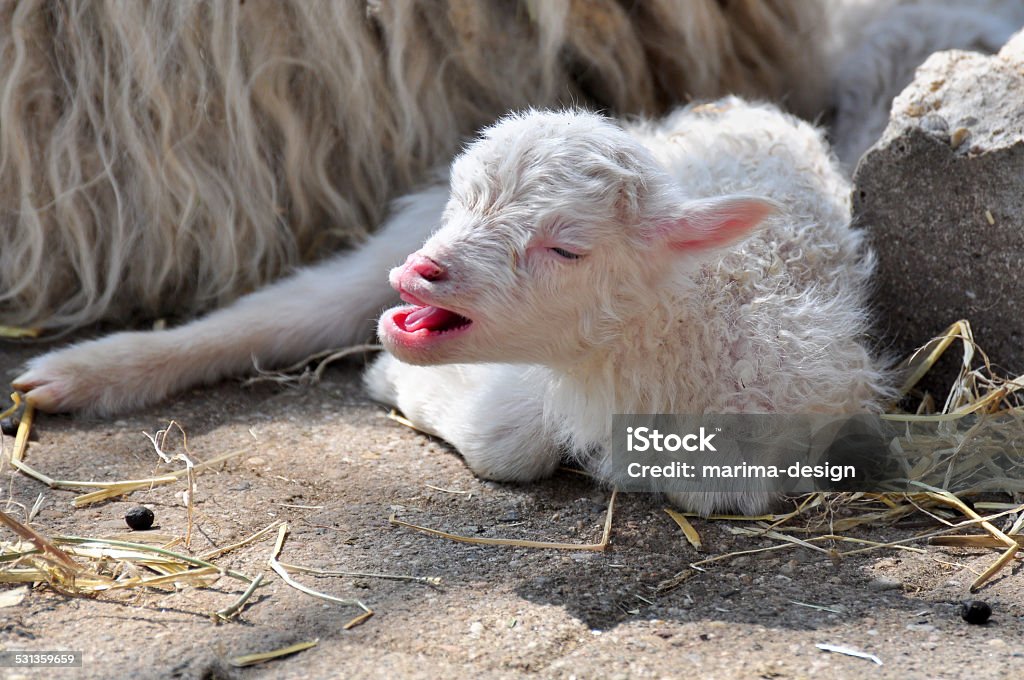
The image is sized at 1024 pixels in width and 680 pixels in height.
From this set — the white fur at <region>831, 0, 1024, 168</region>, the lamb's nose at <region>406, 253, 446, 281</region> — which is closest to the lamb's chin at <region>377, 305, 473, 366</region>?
the lamb's nose at <region>406, 253, 446, 281</region>

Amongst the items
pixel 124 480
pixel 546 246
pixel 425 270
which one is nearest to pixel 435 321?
pixel 425 270

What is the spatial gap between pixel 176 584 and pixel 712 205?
1.09 metres

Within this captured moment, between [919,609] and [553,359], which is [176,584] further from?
[919,609]

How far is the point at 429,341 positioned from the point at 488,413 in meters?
0.46

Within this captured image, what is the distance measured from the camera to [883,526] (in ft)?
7.32

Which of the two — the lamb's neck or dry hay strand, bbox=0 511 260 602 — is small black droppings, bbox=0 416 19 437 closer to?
dry hay strand, bbox=0 511 260 602

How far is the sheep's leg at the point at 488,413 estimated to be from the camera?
93.4 inches

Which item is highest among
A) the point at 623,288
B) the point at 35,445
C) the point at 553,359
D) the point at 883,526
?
the point at 623,288

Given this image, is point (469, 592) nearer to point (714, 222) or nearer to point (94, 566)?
point (94, 566)

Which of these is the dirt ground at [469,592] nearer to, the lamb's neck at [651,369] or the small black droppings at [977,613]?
the small black droppings at [977,613]

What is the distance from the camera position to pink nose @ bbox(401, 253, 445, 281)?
6.37 feet

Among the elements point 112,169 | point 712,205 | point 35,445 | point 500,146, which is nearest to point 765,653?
point 712,205

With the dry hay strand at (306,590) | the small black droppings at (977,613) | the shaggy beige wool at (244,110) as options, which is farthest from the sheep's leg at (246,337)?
the small black droppings at (977,613)

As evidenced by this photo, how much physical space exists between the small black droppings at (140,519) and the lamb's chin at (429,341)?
0.56 meters
